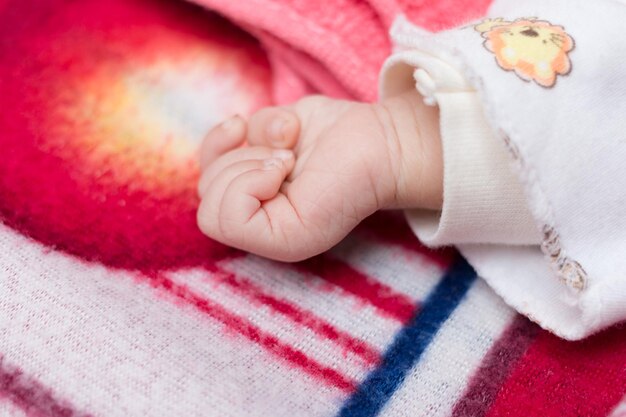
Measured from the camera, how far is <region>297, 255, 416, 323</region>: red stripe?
2.07 ft

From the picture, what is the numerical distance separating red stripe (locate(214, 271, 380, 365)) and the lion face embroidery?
245 mm

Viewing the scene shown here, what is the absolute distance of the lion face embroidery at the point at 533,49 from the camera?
557mm

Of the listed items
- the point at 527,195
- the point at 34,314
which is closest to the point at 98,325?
the point at 34,314

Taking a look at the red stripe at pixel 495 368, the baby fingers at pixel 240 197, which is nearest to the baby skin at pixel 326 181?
the baby fingers at pixel 240 197

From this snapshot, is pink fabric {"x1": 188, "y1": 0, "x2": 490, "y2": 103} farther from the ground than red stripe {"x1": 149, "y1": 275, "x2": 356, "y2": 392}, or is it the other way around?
pink fabric {"x1": 188, "y1": 0, "x2": 490, "y2": 103}

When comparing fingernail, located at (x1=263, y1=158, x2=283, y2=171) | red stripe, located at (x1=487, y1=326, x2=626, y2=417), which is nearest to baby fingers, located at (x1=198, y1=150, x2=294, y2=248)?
fingernail, located at (x1=263, y1=158, x2=283, y2=171)

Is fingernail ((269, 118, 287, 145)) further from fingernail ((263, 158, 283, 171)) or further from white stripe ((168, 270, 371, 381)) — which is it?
white stripe ((168, 270, 371, 381))

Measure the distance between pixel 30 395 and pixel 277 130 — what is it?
0.98 feet

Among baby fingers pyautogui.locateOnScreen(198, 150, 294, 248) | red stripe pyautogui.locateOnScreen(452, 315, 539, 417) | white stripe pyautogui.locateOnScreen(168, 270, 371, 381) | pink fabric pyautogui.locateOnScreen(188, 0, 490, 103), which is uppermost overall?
pink fabric pyautogui.locateOnScreen(188, 0, 490, 103)

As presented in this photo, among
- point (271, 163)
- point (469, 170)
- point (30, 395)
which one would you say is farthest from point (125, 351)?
point (469, 170)

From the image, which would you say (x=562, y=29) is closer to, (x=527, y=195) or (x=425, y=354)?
(x=527, y=195)

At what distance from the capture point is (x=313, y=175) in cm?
62

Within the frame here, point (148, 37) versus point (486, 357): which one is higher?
point (148, 37)

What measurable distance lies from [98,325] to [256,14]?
352 millimetres
